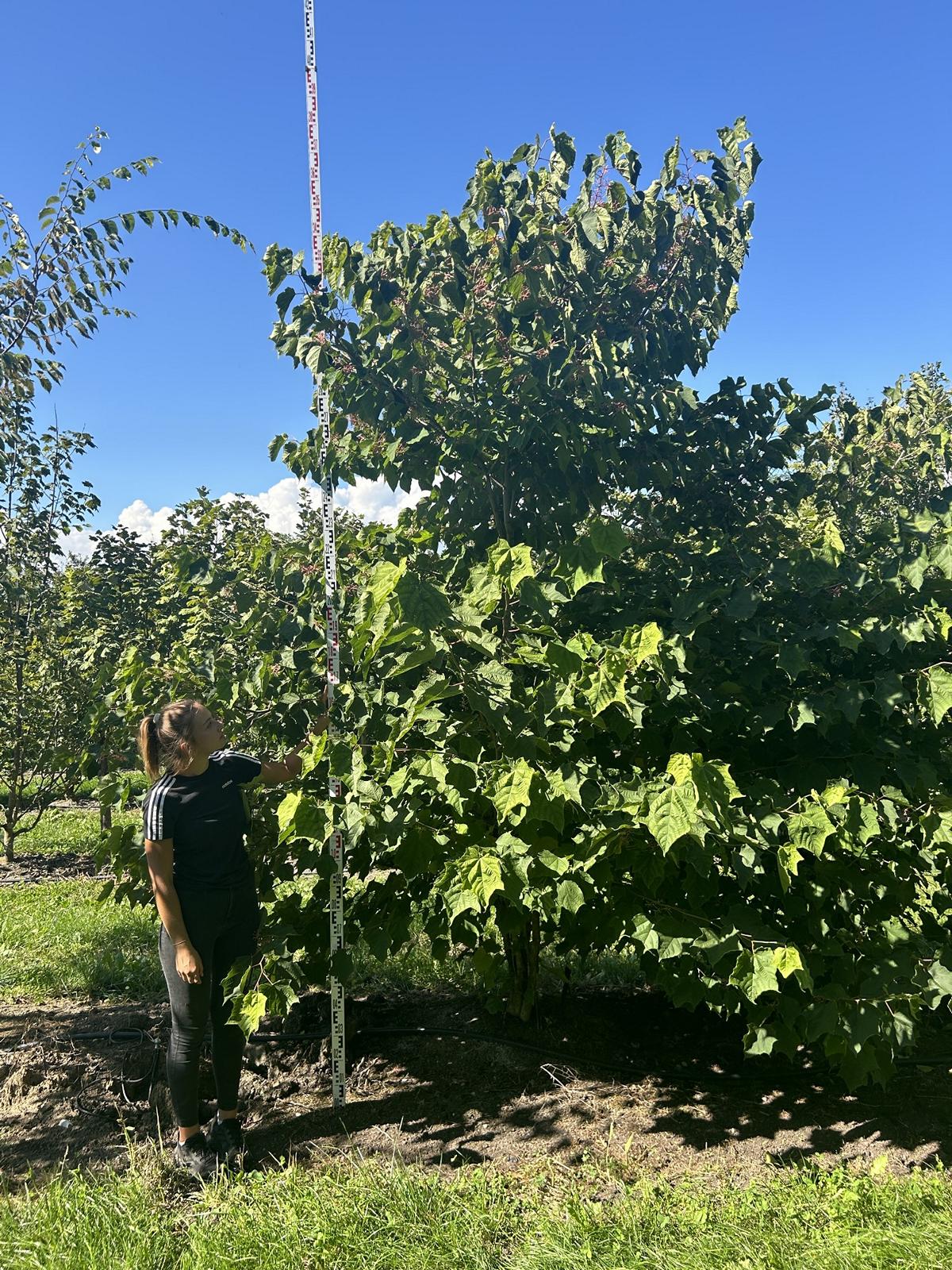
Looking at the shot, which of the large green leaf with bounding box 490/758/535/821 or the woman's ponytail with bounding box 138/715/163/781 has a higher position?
the woman's ponytail with bounding box 138/715/163/781

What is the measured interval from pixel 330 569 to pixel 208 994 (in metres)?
1.53

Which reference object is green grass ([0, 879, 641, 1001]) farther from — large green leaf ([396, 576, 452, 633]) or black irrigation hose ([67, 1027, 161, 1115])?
large green leaf ([396, 576, 452, 633])

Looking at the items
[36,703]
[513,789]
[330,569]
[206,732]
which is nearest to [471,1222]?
[513,789]

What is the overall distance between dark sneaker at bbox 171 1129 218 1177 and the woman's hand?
21.4 inches

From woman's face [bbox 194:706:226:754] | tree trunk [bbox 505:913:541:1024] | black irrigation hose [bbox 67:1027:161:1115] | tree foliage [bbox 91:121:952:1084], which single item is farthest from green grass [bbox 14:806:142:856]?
tree foliage [bbox 91:121:952:1084]

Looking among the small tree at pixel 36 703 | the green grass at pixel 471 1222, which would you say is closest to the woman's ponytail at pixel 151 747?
the green grass at pixel 471 1222

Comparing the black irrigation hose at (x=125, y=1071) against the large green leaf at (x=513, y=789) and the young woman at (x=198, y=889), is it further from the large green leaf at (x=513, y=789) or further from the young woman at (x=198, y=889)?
the large green leaf at (x=513, y=789)

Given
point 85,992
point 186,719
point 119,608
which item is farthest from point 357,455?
point 119,608

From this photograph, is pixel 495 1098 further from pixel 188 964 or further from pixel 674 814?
pixel 674 814

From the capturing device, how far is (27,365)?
3605mm

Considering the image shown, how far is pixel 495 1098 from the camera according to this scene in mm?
3342

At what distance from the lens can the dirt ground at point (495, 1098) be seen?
9.89 ft

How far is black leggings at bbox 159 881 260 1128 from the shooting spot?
9.66 ft

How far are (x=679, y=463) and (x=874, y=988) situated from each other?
2012 millimetres
